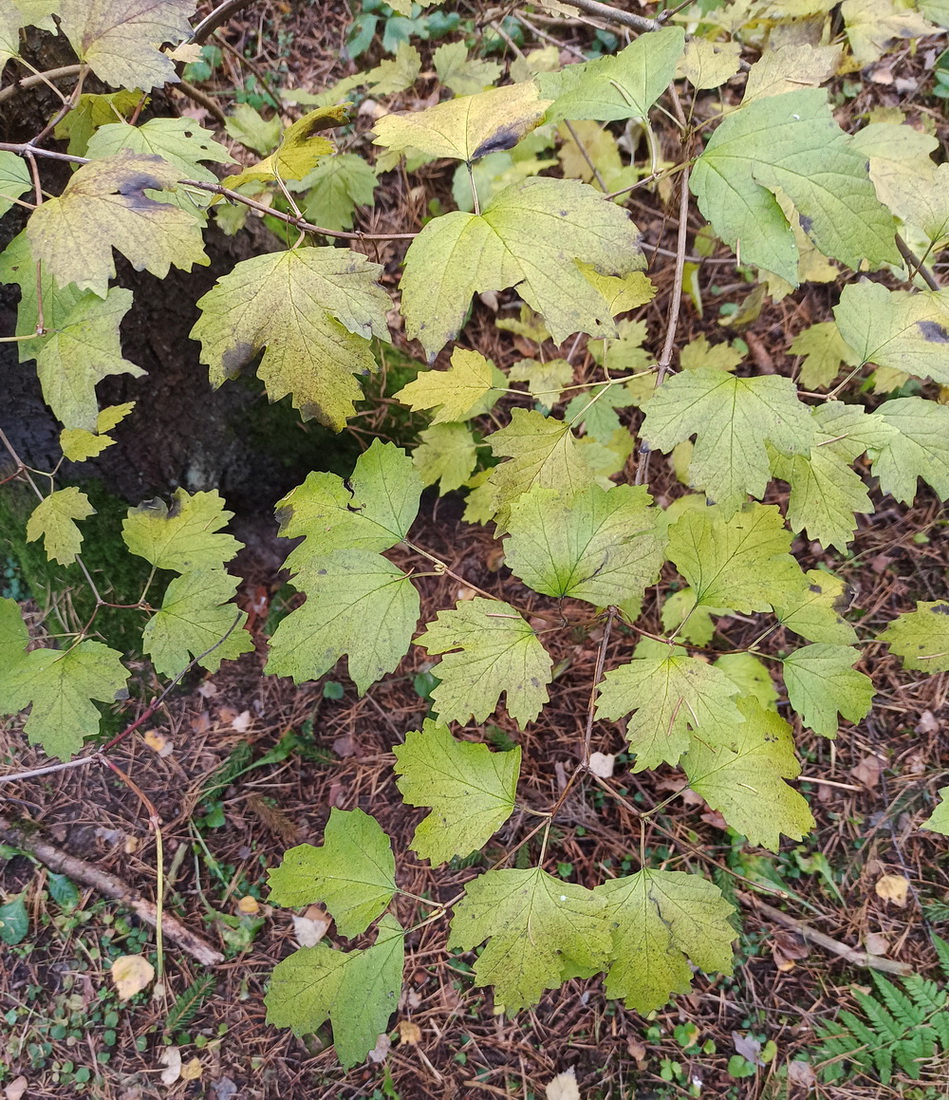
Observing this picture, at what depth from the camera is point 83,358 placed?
136 centimetres

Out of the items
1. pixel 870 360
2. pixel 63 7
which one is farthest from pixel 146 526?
pixel 870 360

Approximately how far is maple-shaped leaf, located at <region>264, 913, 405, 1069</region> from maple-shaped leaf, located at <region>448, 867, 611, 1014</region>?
26cm

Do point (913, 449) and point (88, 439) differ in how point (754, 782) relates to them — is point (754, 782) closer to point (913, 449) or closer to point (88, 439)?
point (913, 449)

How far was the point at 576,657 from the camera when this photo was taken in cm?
234

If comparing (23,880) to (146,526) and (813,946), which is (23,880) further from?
(813,946)

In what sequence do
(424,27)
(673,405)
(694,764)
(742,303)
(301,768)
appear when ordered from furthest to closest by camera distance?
1. (424,27)
2. (742,303)
3. (301,768)
4. (694,764)
5. (673,405)

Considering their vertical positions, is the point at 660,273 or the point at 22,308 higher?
the point at 22,308

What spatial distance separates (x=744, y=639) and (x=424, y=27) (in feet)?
9.20

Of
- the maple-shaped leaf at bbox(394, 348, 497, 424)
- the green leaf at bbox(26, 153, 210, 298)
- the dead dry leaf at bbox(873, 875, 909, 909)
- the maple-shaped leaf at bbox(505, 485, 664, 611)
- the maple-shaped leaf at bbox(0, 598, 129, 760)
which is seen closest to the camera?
the green leaf at bbox(26, 153, 210, 298)

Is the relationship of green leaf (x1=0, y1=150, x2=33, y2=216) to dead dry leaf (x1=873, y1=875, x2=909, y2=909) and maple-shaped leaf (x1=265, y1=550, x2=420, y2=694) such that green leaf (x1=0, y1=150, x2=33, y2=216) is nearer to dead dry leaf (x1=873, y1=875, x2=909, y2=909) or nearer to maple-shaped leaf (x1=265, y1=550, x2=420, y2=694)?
maple-shaped leaf (x1=265, y1=550, x2=420, y2=694)

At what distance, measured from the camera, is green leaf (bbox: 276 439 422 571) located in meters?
1.68

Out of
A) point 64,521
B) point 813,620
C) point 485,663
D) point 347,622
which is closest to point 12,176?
point 64,521

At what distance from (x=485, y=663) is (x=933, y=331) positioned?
1.32 m

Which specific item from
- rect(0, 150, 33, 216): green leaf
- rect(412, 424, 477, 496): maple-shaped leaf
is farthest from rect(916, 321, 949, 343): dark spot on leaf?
rect(0, 150, 33, 216): green leaf
